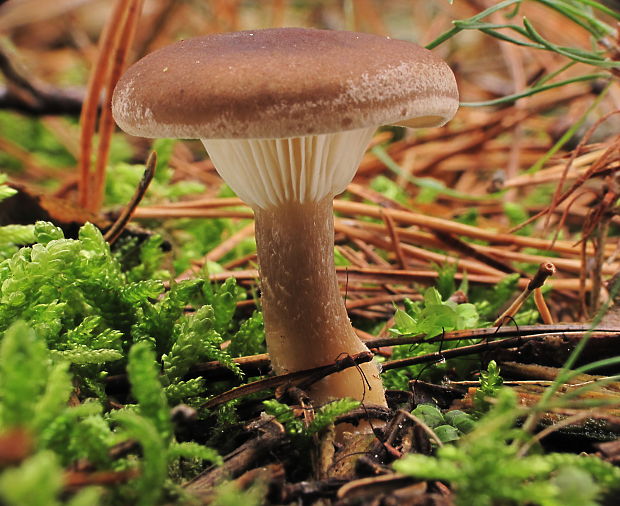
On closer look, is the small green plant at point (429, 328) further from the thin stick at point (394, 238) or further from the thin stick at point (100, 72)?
the thin stick at point (100, 72)

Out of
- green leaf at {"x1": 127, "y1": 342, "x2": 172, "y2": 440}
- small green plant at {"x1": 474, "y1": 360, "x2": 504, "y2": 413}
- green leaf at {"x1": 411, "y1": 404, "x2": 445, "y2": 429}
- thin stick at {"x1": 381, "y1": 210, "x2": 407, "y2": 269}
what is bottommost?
green leaf at {"x1": 411, "y1": 404, "x2": 445, "y2": 429}

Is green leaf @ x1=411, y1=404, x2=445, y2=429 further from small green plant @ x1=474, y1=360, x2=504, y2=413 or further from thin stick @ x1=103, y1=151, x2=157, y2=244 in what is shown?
thin stick @ x1=103, y1=151, x2=157, y2=244

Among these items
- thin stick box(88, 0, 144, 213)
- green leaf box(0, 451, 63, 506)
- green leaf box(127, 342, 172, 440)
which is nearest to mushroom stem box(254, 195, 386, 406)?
green leaf box(127, 342, 172, 440)

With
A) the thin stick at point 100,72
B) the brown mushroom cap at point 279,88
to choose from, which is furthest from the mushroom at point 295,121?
the thin stick at point 100,72

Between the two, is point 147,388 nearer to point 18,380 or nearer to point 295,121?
point 18,380

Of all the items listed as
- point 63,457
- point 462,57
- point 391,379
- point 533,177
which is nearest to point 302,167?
point 391,379

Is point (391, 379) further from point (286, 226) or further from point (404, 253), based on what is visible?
point (404, 253)

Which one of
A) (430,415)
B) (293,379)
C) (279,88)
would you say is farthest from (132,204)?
(430,415)
